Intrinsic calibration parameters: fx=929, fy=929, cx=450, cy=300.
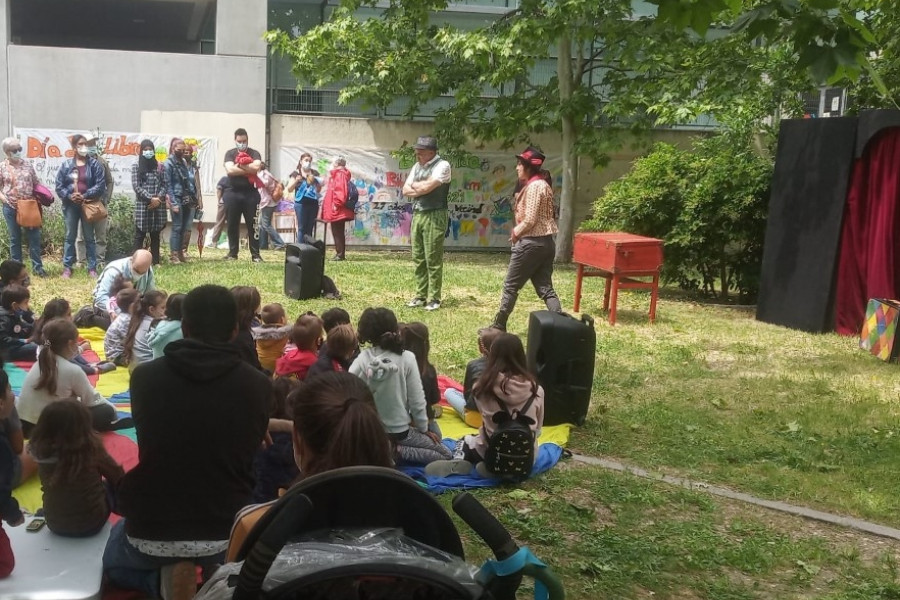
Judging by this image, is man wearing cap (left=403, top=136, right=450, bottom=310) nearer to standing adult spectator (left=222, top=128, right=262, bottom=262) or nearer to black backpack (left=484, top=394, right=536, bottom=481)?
standing adult spectator (left=222, top=128, right=262, bottom=262)

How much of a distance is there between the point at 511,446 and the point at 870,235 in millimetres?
6855

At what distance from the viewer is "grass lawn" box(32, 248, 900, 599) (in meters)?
4.37

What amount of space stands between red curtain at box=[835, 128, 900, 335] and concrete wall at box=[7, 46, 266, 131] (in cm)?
1093

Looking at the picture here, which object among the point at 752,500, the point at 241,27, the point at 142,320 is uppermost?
the point at 241,27

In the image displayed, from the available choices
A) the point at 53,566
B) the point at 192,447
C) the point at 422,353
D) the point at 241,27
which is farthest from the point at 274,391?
the point at 241,27

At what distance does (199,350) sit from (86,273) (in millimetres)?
9642

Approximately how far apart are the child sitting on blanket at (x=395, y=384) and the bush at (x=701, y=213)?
782cm

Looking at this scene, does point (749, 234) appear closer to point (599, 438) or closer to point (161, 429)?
point (599, 438)

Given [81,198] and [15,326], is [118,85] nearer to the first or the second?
[81,198]

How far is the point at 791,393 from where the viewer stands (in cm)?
773

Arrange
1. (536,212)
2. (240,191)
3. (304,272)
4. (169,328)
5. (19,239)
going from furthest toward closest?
(240,191)
(19,239)
(304,272)
(536,212)
(169,328)

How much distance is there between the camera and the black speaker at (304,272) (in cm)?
1055

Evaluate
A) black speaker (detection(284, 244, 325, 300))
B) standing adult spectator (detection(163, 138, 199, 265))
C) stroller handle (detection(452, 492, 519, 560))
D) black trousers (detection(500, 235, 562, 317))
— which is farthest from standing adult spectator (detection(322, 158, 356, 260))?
stroller handle (detection(452, 492, 519, 560))

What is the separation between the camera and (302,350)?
21.3 feet
